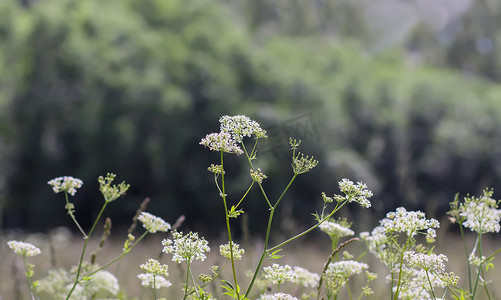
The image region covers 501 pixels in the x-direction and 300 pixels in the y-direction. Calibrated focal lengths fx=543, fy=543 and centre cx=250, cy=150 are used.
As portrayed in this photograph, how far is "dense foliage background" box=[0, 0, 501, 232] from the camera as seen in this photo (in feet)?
66.9

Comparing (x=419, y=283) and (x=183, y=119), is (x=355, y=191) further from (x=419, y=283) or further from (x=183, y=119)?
(x=183, y=119)

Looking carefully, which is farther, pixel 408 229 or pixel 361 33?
pixel 361 33

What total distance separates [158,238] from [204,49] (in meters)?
10.2

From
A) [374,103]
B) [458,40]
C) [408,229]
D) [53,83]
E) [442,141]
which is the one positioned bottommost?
[408,229]

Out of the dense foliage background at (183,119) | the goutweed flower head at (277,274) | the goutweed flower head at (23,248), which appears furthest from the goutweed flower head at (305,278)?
the dense foliage background at (183,119)

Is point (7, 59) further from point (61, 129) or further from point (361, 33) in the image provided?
point (361, 33)

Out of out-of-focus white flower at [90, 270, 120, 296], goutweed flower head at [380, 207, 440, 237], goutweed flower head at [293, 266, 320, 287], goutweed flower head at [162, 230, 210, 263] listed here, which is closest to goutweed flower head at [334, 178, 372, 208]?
goutweed flower head at [380, 207, 440, 237]

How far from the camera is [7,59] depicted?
23.7m

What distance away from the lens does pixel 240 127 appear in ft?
4.64

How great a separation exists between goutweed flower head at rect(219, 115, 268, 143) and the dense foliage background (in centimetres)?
1686

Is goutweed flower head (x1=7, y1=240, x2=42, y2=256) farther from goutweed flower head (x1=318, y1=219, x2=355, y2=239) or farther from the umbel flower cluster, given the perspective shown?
goutweed flower head (x1=318, y1=219, x2=355, y2=239)

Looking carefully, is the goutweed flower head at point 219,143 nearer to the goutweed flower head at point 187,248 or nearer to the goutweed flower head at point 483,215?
the goutweed flower head at point 187,248

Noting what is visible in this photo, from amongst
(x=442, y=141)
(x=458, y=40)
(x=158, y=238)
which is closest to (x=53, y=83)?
(x=158, y=238)

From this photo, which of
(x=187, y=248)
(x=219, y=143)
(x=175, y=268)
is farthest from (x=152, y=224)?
(x=175, y=268)
